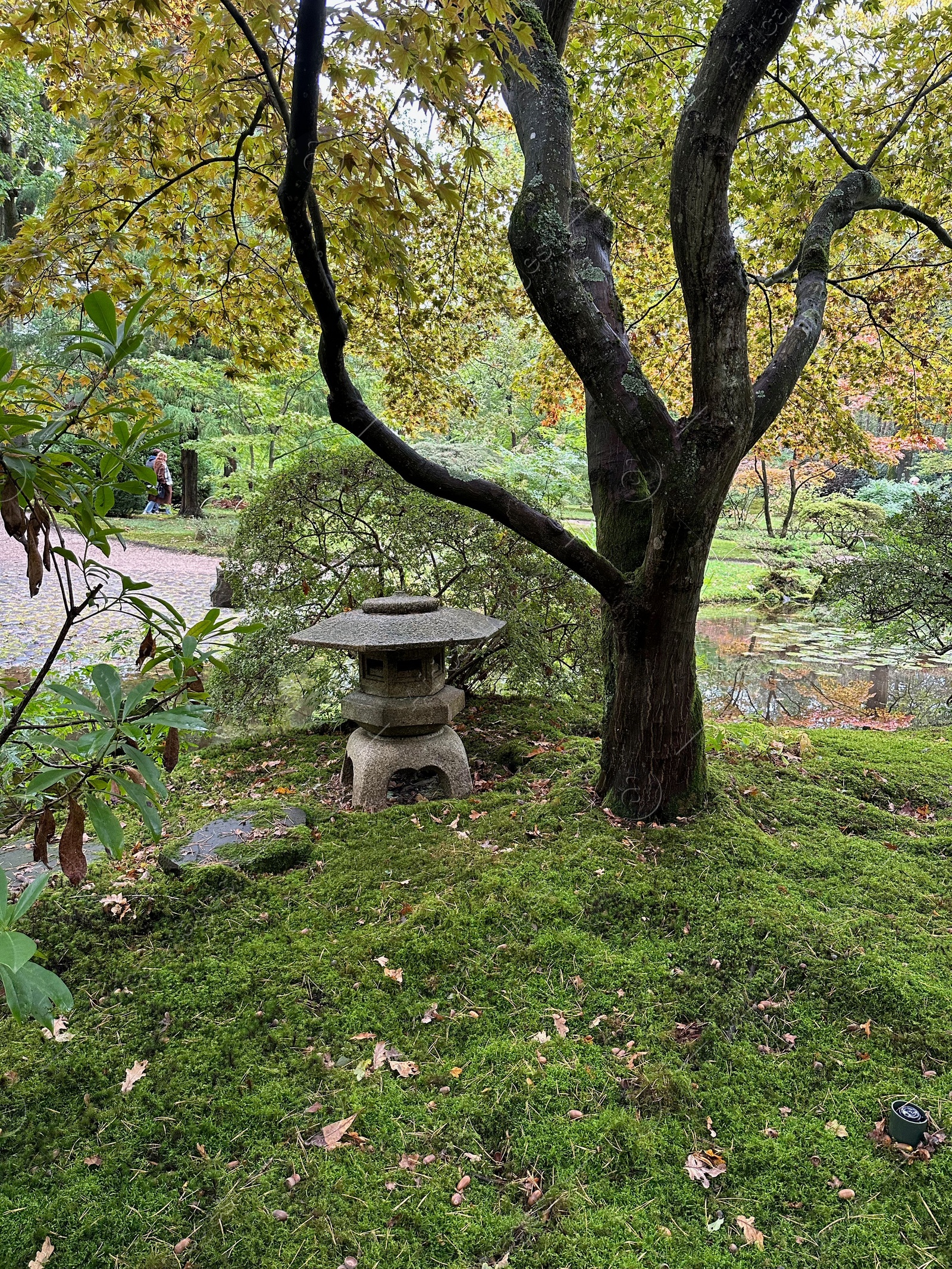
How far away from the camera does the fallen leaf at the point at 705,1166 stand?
6.02 ft

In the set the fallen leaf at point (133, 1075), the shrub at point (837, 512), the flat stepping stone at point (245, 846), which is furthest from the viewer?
the shrub at point (837, 512)

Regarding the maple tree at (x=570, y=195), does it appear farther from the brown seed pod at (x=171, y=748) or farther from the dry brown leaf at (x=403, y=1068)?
the brown seed pod at (x=171, y=748)

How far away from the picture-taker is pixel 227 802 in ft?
13.6

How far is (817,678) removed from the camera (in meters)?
8.82

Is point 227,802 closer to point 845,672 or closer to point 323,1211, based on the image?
point 323,1211

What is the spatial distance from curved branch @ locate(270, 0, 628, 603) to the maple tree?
10mm

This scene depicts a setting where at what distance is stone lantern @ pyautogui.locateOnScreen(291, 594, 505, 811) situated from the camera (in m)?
3.81

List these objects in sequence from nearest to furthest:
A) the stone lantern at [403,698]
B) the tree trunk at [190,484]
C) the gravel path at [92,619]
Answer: the stone lantern at [403,698] < the gravel path at [92,619] < the tree trunk at [190,484]

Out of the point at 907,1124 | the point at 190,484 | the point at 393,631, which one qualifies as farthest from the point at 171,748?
the point at 190,484

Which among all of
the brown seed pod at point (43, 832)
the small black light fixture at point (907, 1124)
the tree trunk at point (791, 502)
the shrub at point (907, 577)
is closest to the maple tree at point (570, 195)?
the shrub at point (907, 577)

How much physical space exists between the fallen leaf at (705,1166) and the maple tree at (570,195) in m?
1.54

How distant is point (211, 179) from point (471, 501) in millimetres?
2491

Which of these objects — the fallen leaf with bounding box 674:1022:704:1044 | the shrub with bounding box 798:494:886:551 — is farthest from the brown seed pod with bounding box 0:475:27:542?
the shrub with bounding box 798:494:886:551

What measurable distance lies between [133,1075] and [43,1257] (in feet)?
1.64
